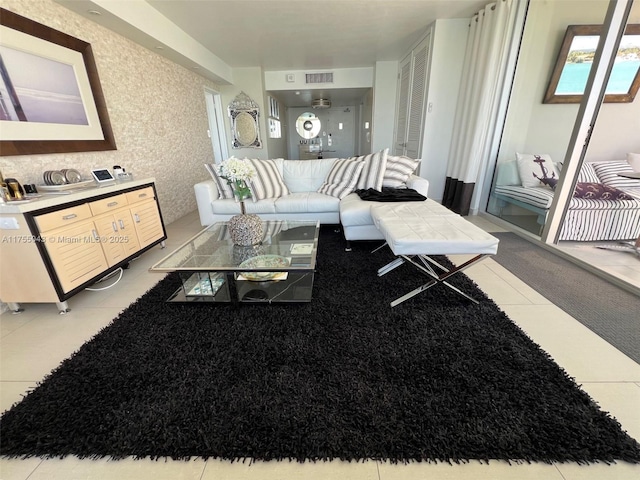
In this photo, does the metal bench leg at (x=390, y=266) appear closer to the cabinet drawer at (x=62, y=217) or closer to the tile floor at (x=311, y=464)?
the tile floor at (x=311, y=464)

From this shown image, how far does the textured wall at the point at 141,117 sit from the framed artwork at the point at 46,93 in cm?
8

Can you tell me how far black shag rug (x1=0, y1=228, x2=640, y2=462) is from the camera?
3.26ft

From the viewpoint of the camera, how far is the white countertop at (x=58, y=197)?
153 cm

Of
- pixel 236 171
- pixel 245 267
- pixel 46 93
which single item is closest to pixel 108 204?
pixel 46 93

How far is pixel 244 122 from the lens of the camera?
5719mm

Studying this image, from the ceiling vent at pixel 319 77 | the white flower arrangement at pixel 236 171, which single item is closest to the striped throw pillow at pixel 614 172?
the white flower arrangement at pixel 236 171

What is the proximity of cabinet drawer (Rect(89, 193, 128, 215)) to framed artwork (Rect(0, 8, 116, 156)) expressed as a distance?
0.56 metres

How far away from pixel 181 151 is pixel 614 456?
16.1 ft

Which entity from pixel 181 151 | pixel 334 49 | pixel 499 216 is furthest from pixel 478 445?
pixel 334 49

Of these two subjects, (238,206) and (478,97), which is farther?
(478,97)

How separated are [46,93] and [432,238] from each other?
9.95 feet

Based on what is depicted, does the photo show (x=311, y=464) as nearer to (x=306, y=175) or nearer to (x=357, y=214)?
(x=357, y=214)

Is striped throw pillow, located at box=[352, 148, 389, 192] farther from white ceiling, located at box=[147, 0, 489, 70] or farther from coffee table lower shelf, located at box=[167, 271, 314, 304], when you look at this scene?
white ceiling, located at box=[147, 0, 489, 70]

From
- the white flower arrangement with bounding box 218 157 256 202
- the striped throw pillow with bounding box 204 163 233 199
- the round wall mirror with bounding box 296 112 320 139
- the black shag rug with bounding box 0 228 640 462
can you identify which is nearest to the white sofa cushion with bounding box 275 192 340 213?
the striped throw pillow with bounding box 204 163 233 199
